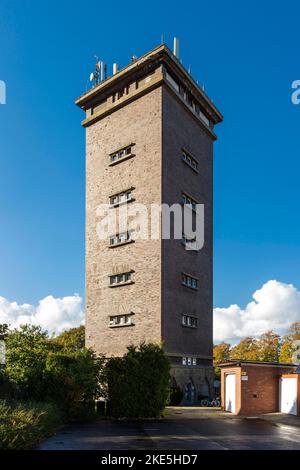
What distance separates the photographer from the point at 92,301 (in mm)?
46906

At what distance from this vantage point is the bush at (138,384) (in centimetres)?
2608

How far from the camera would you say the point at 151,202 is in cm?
4250

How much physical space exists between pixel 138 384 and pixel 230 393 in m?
9.50

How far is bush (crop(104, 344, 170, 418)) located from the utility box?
6707mm

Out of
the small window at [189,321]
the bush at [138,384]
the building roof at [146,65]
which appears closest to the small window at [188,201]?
the small window at [189,321]

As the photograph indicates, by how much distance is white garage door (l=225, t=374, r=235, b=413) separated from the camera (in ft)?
105

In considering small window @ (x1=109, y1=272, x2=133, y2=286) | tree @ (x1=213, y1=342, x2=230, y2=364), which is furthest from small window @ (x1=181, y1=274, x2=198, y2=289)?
tree @ (x1=213, y1=342, x2=230, y2=364)

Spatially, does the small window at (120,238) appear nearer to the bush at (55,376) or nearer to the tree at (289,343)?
the bush at (55,376)

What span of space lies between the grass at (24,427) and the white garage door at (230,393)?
15631 millimetres

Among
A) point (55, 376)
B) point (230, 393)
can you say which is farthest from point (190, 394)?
point (55, 376)

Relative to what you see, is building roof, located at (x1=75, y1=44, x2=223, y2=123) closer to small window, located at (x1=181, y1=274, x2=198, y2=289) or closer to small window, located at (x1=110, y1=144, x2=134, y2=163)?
small window, located at (x1=110, y1=144, x2=134, y2=163)

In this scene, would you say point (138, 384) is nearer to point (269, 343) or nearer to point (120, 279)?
point (120, 279)
